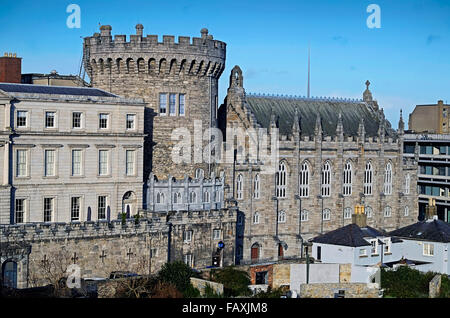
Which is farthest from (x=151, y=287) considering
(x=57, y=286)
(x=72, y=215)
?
(x=72, y=215)

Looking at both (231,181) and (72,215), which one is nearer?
(72,215)

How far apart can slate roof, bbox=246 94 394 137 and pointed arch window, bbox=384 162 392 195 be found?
3826 millimetres

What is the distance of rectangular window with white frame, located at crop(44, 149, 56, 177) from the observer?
73.4 meters

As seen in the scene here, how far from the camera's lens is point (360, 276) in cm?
7206

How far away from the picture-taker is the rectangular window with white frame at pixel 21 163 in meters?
72.0

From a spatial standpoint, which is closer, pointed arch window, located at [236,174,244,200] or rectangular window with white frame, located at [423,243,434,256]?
rectangular window with white frame, located at [423,243,434,256]

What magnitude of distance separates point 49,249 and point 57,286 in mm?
4653

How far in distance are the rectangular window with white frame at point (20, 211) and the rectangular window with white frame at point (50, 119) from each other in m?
6.19

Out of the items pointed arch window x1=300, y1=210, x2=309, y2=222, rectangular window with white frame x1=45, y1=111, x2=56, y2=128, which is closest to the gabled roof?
pointed arch window x1=300, y1=210, x2=309, y2=222

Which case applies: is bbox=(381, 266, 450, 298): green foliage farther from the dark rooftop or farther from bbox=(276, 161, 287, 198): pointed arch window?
bbox=(276, 161, 287, 198): pointed arch window

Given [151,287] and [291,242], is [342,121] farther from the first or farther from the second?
[151,287]

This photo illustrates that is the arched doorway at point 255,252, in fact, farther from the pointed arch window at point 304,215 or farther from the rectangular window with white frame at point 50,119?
the rectangular window with white frame at point 50,119

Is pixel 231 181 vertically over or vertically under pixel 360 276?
over
